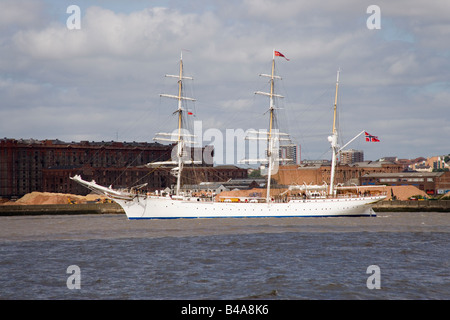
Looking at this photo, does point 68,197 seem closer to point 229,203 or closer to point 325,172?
point 229,203

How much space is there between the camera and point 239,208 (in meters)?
75.6

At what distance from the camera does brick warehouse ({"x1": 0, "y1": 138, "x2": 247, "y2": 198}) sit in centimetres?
13912

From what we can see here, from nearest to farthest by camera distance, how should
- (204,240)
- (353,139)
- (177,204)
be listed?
(204,240) → (177,204) → (353,139)

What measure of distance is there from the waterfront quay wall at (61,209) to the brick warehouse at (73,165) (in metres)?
35.7

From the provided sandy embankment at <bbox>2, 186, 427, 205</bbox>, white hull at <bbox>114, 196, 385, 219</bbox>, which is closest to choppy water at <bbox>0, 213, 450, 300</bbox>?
white hull at <bbox>114, 196, 385, 219</bbox>

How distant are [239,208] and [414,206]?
31.5 m

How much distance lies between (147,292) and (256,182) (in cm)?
11755

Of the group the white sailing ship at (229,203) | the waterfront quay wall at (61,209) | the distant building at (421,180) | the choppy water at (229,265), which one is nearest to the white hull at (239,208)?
the white sailing ship at (229,203)

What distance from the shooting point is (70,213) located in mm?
94562

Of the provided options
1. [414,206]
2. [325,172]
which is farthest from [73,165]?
[414,206]

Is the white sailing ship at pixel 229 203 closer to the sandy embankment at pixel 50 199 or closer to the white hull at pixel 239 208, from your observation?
the white hull at pixel 239 208
